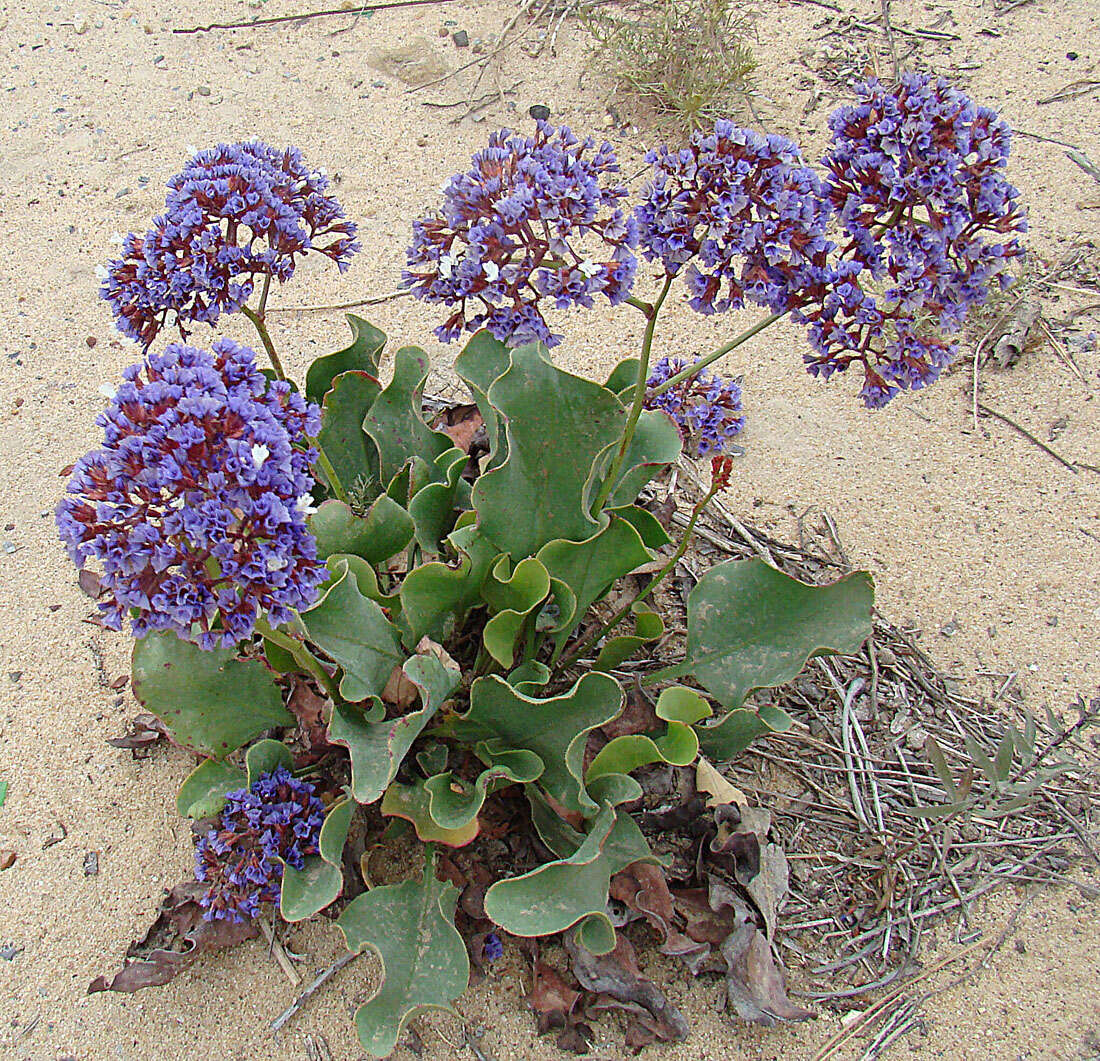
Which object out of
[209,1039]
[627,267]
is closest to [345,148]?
[627,267]

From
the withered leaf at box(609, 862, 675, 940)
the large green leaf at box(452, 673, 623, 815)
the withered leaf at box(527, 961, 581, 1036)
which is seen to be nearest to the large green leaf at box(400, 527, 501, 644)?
the large green leaf at box(452, 673, 623, 815)

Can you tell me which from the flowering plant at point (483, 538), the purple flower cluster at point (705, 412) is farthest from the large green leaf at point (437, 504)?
the purple flower cluster at point (705, 412)

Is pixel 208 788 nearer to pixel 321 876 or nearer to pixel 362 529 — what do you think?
pixel 321 876

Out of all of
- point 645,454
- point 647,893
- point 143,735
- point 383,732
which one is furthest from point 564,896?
point 143,735

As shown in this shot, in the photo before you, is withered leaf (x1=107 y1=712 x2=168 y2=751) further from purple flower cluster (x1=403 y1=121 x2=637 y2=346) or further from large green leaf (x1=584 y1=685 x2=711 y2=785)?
purple flower cluster (x1=403 y1=121 x2=637 y2=346)

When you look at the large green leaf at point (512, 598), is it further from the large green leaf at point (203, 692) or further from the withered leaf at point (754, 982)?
the withered leaf at point (754, 982)

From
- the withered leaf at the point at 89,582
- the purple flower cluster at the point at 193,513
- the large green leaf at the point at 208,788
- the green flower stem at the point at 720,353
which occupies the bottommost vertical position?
the large green leaf at the point at 208,788
